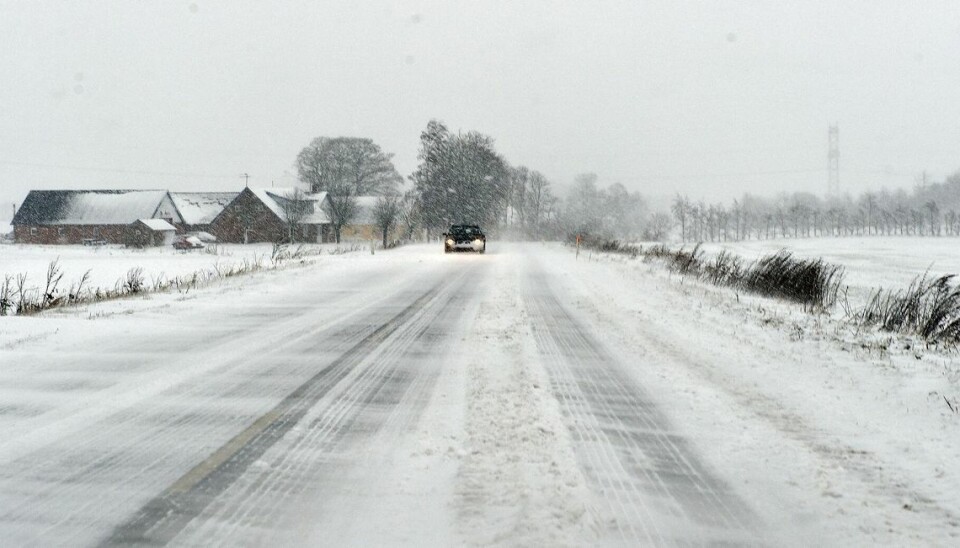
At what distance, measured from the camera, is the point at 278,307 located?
38.3 feet

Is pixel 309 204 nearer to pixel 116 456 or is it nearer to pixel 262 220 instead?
pixel 262 220

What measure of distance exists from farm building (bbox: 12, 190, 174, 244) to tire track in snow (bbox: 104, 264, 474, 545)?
73.7m

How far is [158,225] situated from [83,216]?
11.1 meters

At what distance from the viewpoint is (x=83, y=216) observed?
71.2 metres

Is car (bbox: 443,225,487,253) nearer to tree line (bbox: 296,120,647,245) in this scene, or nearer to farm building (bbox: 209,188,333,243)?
tree line (bbox: 296,120,647,245)

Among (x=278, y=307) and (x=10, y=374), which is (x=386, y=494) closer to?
(x=10, y=374)

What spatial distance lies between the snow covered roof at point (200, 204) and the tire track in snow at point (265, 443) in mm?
71407

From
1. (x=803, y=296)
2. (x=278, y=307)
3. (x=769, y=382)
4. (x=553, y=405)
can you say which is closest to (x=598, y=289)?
(x=803, y=296)

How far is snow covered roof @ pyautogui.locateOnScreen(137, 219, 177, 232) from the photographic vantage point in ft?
219

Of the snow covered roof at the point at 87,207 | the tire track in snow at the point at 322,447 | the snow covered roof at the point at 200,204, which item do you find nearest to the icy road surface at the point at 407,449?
the tire track in snow at the point at 322,447

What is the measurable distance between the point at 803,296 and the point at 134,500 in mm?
14023

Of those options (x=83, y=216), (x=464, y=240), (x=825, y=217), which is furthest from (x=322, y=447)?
(x=825, y=217)

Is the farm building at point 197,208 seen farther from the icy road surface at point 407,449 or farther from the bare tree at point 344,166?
the icy road surface at point 407,449

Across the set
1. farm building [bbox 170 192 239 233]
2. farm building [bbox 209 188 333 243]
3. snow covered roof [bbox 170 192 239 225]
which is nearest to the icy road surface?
farm building [bbox 209 188 333 243]
